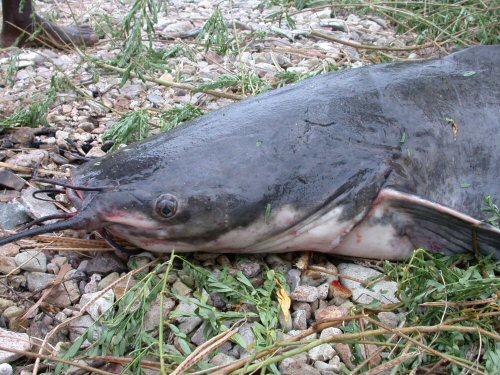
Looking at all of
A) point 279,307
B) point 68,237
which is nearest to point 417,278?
point 279,307

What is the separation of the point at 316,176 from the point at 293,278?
1.35ft

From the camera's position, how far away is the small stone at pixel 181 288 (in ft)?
8.13

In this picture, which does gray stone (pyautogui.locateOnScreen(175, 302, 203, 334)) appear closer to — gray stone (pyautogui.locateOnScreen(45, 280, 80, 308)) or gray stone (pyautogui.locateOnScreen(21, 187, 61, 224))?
gray stone (pyautogui.locateOnScreen(45, 280, 80, 308))

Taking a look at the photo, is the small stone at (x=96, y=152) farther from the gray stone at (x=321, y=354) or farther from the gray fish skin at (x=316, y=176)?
the gray stone at (x=321, y=354)

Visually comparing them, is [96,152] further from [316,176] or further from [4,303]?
[316,176]

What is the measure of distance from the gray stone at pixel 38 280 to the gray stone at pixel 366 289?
3.69ft

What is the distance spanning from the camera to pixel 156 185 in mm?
2400

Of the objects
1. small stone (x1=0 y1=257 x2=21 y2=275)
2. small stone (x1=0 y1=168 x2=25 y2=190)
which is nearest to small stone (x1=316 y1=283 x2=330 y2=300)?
small stone (x1=0 y1=257 x2=21 y2=275)

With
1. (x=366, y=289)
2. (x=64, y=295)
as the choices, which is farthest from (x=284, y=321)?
(x=64, y=295)

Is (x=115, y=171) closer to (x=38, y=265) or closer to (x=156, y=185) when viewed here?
(x=156, y=185)

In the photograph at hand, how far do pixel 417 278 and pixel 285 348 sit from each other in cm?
57

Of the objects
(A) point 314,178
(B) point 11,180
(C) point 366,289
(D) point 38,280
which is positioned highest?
(A) point 314,178

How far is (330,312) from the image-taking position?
2.42m

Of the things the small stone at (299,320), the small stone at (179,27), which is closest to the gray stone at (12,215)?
the small stone at (299,320)
